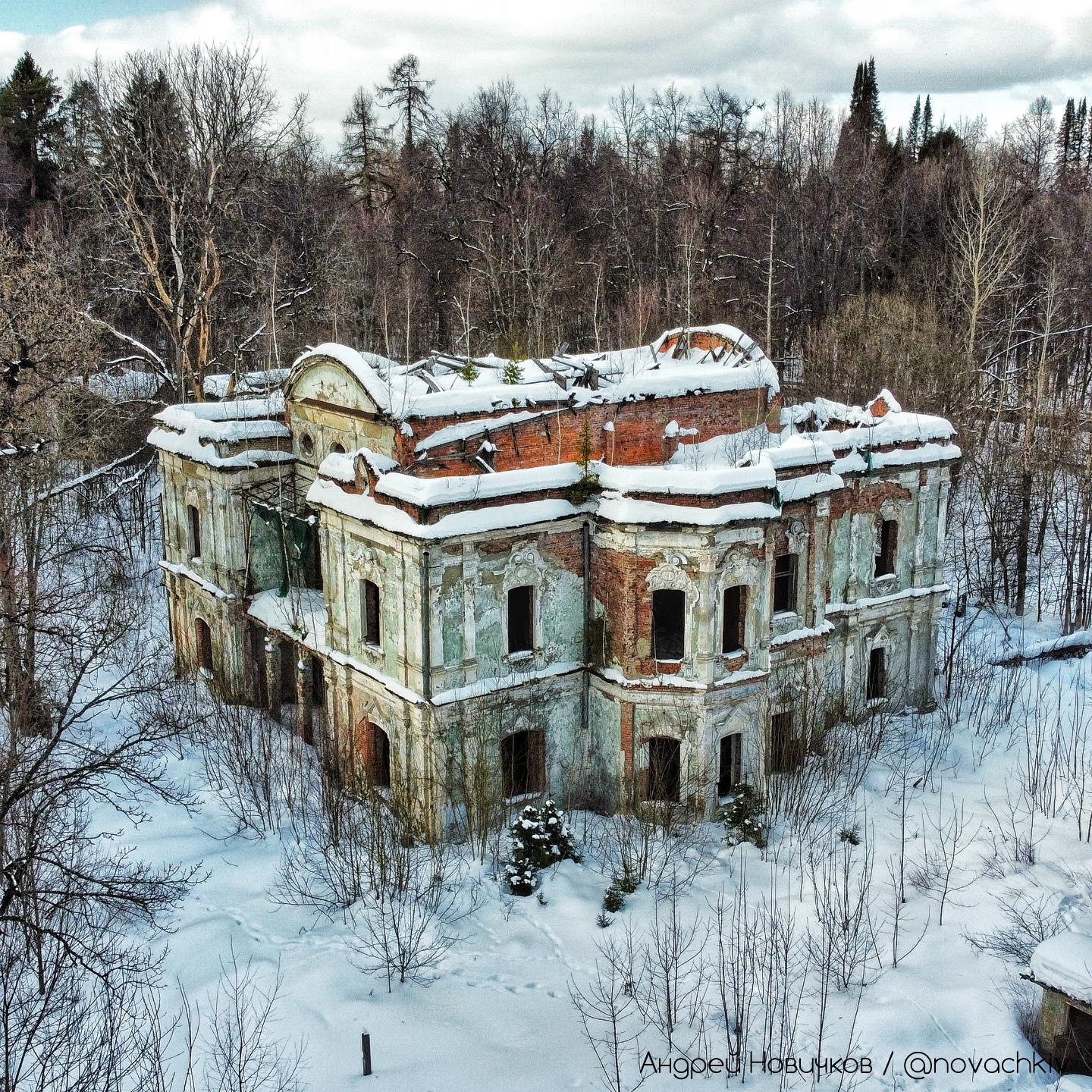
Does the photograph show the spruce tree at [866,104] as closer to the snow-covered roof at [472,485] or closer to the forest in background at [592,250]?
the forest in background at [592,250]

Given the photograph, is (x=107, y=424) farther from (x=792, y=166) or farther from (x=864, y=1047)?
(x=792, y=166)

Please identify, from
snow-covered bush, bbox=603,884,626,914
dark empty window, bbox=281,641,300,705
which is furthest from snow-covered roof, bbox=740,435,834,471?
dark empty window, bbox=281,641,300,705

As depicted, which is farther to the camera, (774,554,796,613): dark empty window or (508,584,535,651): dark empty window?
(774,554,796,613): dark empty window

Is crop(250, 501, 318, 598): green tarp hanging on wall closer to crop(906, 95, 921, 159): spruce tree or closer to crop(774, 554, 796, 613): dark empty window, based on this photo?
crop(774, 554, 796, 613): dark empty window

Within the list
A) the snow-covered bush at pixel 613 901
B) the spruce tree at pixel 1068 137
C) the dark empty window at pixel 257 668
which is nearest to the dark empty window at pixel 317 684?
the dark empty window at pixel 257 668

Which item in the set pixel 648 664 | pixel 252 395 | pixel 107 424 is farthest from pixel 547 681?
pixel 107 424
